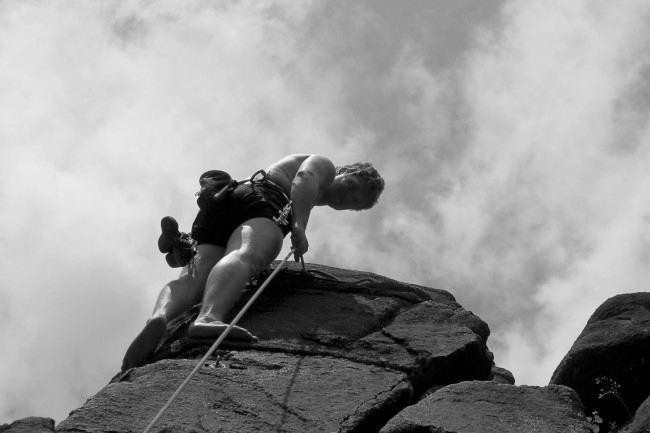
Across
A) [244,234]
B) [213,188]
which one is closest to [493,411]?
[244,234]

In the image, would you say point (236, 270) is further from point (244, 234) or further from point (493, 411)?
point (493, 411)

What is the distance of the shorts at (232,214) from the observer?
267 inches

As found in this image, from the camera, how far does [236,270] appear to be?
242 inches

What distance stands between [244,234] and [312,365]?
1258 mm

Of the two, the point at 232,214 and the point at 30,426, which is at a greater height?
the point at 232,214

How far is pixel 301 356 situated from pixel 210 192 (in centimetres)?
151

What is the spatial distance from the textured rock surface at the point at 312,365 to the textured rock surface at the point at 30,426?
7cm

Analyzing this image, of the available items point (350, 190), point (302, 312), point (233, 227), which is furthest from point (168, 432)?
point (350, 190)

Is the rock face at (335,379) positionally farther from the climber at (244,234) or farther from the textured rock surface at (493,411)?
the climber at (244,234)

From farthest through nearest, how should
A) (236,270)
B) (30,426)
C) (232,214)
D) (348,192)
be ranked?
1. (348,192)
2. (232,214)
3. (236,270)
4. (30,426)

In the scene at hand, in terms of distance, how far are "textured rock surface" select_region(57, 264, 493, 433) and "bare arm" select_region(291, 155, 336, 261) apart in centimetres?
29

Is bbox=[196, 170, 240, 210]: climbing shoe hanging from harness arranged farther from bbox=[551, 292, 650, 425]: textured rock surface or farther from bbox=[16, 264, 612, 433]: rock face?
bbox=[551, 292, 650, 425]: textured rock surface

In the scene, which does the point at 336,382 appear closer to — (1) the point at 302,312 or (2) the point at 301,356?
(2) the point at 301,356

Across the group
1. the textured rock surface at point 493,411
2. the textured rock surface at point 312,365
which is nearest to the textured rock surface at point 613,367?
the textured rock surface at point 312,365
